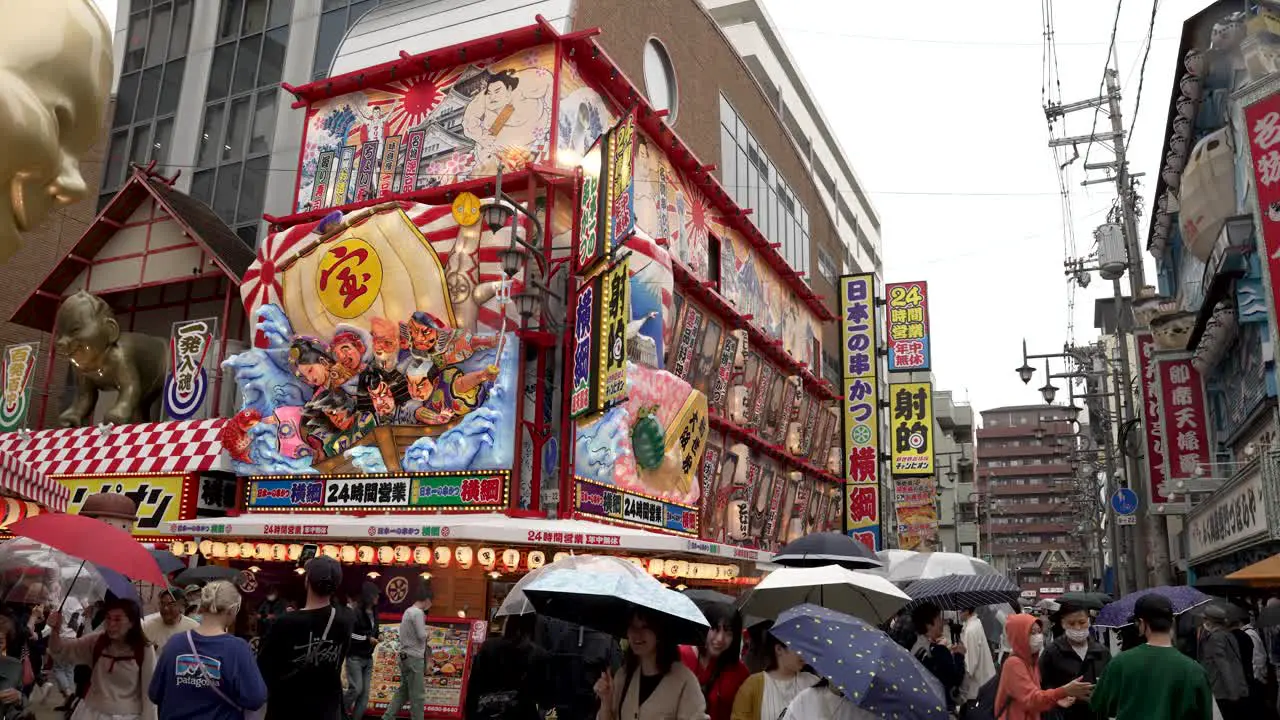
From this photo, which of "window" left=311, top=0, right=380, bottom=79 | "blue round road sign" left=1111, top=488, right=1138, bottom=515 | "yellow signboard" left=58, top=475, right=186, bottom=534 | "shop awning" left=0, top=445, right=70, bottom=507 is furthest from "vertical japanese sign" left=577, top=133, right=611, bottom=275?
"blue round road sign" left=1111, top=488, right=1138, bottom=515

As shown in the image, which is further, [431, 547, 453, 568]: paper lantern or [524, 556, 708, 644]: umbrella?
[431, 547, 453, 568]: paper lantern

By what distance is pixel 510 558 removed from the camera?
15477mm

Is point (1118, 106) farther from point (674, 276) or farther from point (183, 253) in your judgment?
point (183, 253)

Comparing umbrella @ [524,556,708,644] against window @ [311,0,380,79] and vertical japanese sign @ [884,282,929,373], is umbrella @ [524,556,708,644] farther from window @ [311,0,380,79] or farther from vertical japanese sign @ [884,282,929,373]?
vertical japanese sign @ [884,282,929,373]

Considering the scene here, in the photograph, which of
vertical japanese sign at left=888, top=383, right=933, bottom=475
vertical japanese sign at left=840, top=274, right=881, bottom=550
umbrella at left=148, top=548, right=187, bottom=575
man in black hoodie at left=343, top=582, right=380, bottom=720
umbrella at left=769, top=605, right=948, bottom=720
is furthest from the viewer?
vertical japanese sign at left=888, top=383, right=933, bottom=475

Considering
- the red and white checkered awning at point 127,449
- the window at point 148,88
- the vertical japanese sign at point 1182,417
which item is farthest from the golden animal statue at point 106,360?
the vertical japanese sign at point 1182,417

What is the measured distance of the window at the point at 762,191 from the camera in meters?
29.0

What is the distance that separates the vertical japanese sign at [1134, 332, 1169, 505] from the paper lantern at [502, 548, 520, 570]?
1404cm

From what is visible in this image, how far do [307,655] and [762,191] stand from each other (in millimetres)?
27548

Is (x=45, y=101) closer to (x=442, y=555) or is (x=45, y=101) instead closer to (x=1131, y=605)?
(x=1131, y=605)

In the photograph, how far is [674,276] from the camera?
21.6 m

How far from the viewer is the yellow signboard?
18031 mm

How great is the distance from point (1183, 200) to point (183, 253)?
2089 centimetres

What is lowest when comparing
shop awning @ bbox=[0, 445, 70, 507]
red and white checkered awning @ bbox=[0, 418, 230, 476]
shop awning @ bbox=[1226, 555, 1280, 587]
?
shop awning @ bbox=[1226, 555, 1280, 587]
